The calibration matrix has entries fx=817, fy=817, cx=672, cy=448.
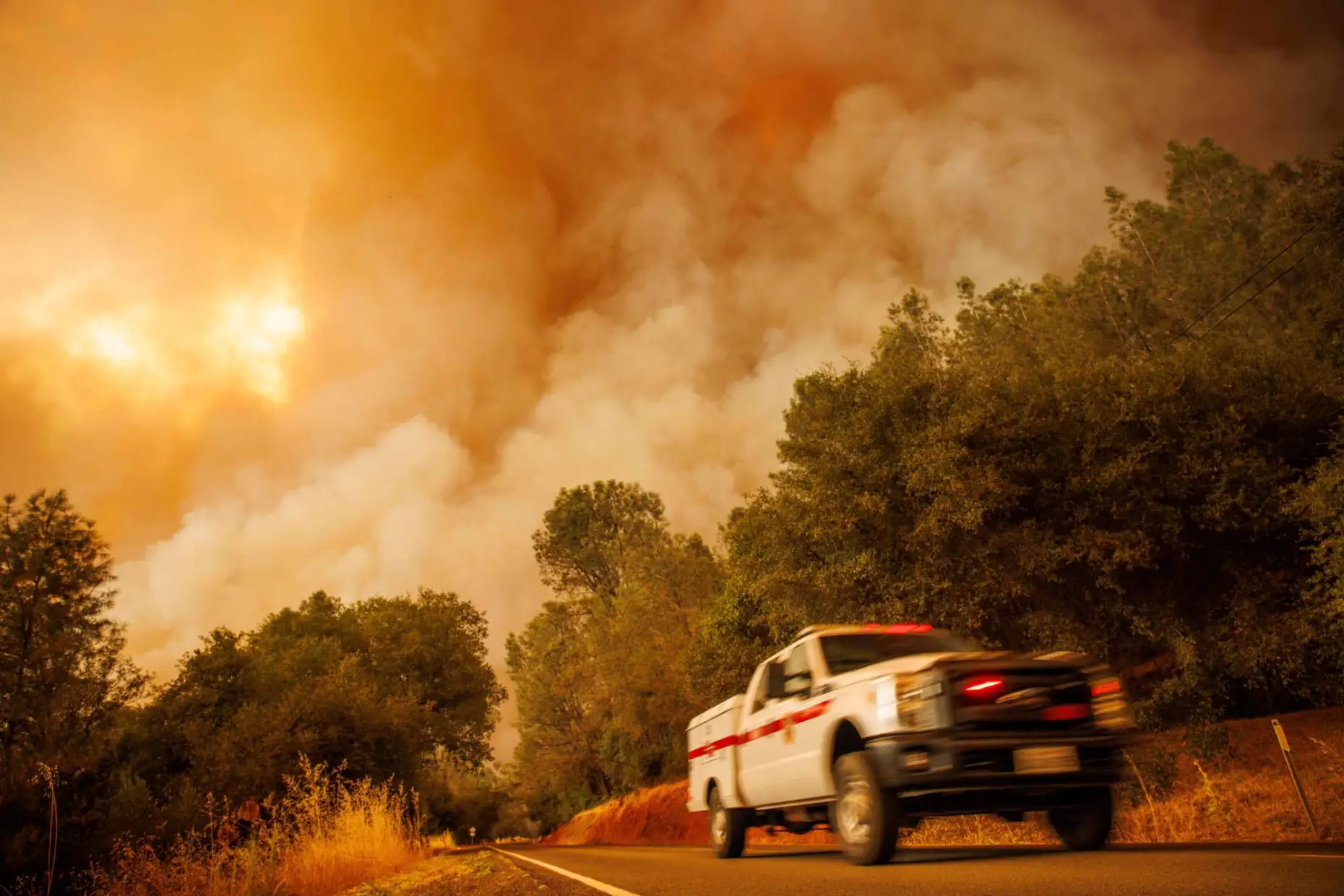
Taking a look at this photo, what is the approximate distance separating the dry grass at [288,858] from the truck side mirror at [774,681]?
6.31 meters

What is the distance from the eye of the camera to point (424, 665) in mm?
55562

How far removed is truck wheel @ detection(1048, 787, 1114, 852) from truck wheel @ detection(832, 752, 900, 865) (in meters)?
1.64

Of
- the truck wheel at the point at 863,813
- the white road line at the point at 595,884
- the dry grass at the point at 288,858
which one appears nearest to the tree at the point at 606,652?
the dry grass at the point at 288,858

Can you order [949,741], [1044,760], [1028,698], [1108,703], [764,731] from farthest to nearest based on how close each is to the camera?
[764,731]
[1108,703]
[1028,698]
[1044,760]
[949,741]

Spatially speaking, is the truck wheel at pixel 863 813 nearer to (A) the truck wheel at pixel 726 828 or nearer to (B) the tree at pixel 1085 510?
(A) the truck wheel at pixel 726 828

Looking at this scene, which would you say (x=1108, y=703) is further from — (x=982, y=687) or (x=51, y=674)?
(x=51, y=674)

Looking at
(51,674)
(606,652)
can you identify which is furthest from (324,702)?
(606,652)

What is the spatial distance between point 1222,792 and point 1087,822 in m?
10.2

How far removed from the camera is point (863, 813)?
683 centimetres

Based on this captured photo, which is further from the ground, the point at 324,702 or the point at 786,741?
the point at 324,702

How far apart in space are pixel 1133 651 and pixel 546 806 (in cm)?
5136

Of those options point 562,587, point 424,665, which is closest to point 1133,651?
point 562,587

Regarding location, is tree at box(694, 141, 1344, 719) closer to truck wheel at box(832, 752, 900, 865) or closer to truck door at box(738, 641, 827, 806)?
truck door at box(738, 641, 827, 806)

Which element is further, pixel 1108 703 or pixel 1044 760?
pixel 1108 703
